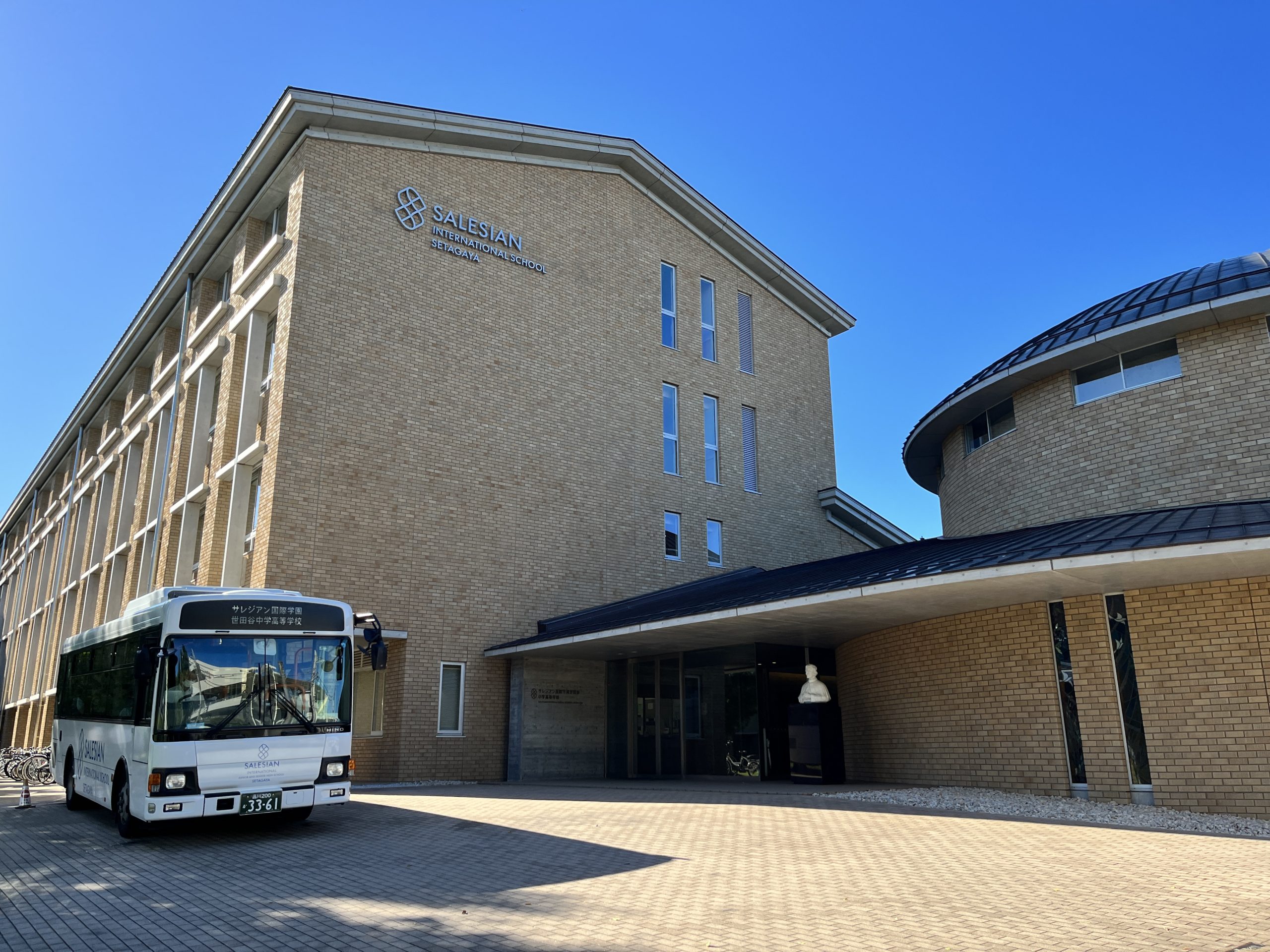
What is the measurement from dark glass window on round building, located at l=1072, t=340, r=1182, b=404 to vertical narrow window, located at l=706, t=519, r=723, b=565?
11475 mm

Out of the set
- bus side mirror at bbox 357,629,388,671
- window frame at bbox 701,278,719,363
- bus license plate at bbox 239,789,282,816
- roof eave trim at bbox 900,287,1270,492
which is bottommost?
bus license plate at bbox 239,789,282,816

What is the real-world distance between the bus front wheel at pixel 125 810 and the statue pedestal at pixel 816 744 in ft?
37.1

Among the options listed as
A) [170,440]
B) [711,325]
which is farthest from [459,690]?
[711,325]

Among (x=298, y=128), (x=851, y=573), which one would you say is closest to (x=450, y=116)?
(x=298, y=128)

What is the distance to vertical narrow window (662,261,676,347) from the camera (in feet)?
90.2

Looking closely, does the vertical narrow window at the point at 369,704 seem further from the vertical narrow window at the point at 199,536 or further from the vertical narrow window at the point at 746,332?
the vertical narrow window at the point at 746,332

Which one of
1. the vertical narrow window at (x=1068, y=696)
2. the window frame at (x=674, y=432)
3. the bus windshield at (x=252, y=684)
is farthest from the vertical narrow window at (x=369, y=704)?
the vertical narrow window at (x=1068, y=696)

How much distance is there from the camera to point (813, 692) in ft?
58.1

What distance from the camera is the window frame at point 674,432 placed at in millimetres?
26312

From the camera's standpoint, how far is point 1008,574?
11602 mm

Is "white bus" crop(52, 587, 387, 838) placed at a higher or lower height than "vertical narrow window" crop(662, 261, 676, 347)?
lower

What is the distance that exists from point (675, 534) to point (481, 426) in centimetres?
658

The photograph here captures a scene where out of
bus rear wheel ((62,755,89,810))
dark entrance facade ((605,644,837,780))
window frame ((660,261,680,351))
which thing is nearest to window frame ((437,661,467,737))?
dark entrance facade ((605,644,837,780))

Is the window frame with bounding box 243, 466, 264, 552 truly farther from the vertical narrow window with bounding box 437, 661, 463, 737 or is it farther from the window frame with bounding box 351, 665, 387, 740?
the vertical narrow window with bounding box 437, 661, 463, 737
